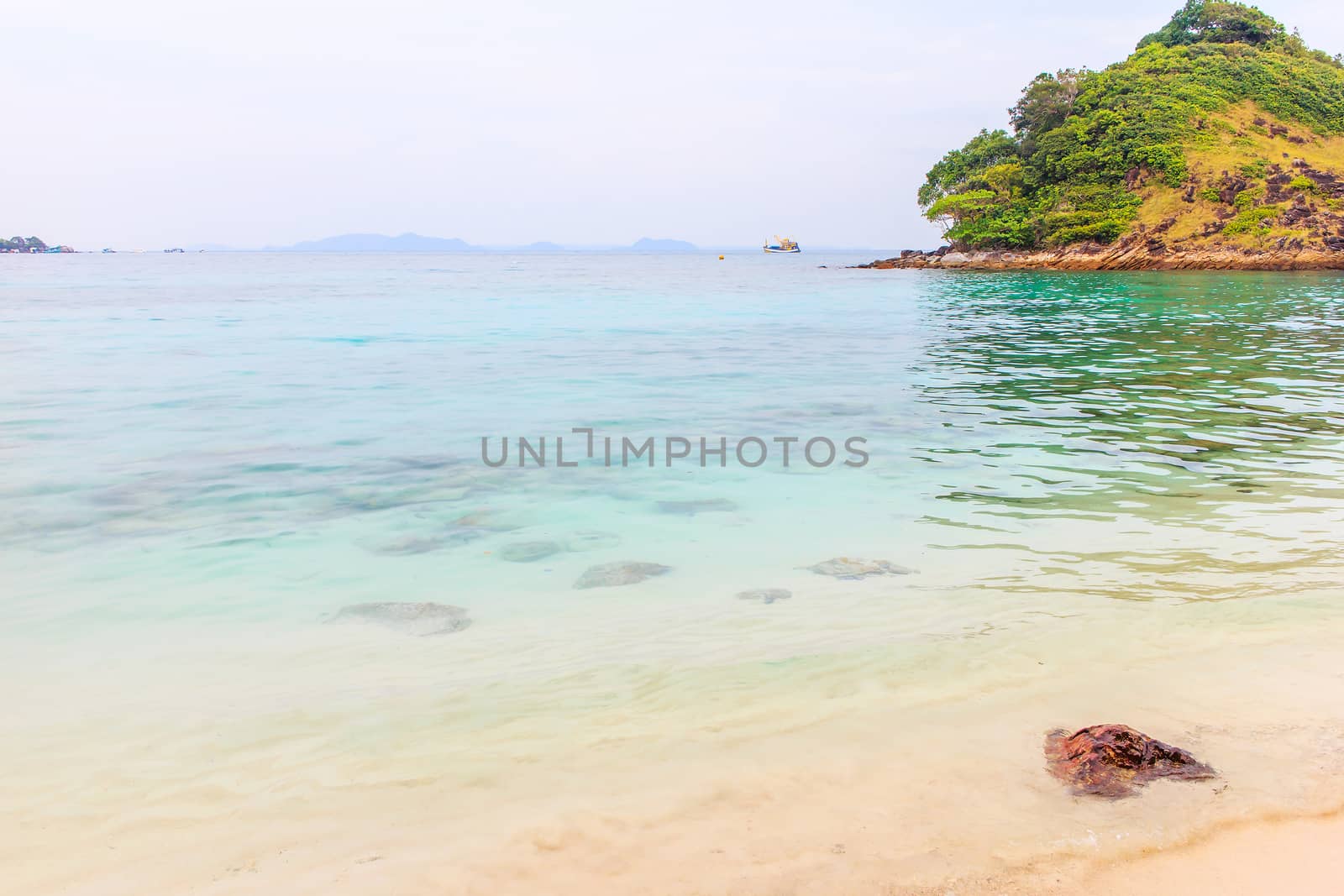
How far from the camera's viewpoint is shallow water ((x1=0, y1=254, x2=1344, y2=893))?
339 cm

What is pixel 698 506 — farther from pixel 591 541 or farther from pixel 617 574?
pixel 617 574

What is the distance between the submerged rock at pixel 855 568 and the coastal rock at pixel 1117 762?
268 cm

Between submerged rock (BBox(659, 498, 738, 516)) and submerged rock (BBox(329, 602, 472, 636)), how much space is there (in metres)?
2.96

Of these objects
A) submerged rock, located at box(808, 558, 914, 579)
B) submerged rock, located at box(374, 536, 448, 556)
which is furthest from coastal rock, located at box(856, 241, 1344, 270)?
submerged rock, located at box(374, 536, 448, 556)

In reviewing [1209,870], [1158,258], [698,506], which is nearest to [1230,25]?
[1158,258]

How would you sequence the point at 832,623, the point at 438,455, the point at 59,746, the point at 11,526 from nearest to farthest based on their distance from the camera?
the point at 59,746, the point at 832,623, the point at 11,526, the point at 438,455

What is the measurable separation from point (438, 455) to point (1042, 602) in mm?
7617

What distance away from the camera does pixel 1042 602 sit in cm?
582

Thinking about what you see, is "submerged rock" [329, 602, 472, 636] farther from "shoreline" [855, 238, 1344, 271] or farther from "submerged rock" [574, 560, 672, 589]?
"shoreline" [855, 238, 1344, 271]

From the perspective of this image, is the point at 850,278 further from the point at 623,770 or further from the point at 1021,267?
the point at 623,770

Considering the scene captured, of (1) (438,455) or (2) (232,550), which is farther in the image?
(1) (438,455)

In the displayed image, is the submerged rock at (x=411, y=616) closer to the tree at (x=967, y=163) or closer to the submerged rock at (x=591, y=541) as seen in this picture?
the submerged rock at (x=591, y=541)

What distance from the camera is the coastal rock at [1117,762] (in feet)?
11.7

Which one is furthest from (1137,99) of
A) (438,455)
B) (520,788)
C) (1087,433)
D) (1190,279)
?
(520,788)
